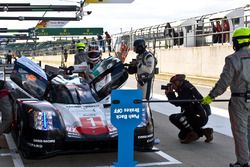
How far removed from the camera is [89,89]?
740 cm

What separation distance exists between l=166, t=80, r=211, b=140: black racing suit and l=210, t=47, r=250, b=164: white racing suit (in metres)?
1.70

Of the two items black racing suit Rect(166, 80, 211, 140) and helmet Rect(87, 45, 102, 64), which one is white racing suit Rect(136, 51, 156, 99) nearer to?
black racing suit Rect(166, 80, 211, 140)

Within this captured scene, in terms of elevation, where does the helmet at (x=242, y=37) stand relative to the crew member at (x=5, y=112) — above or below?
above

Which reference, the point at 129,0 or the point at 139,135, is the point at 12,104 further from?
the point at 129,0

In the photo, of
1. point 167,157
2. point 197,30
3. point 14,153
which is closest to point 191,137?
point 167,157

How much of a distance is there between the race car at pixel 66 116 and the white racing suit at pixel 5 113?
0.11m

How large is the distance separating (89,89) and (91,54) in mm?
2999

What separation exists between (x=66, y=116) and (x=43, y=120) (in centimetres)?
34

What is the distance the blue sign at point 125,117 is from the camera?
5512 mm

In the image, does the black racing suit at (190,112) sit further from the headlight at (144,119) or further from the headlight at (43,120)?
the headlight at (43,120)

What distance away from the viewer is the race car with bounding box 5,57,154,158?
238 inches

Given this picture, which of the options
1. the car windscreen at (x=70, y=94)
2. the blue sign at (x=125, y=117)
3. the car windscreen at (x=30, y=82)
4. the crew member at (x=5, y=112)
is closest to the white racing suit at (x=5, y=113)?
the crew member at (x=5, y=112)

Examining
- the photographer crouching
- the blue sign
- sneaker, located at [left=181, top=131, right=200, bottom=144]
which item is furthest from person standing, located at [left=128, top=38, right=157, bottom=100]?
the blue sign

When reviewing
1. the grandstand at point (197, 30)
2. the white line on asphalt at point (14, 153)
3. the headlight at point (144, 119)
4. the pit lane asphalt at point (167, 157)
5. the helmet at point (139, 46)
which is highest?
the grandstand at point (197, 30)
